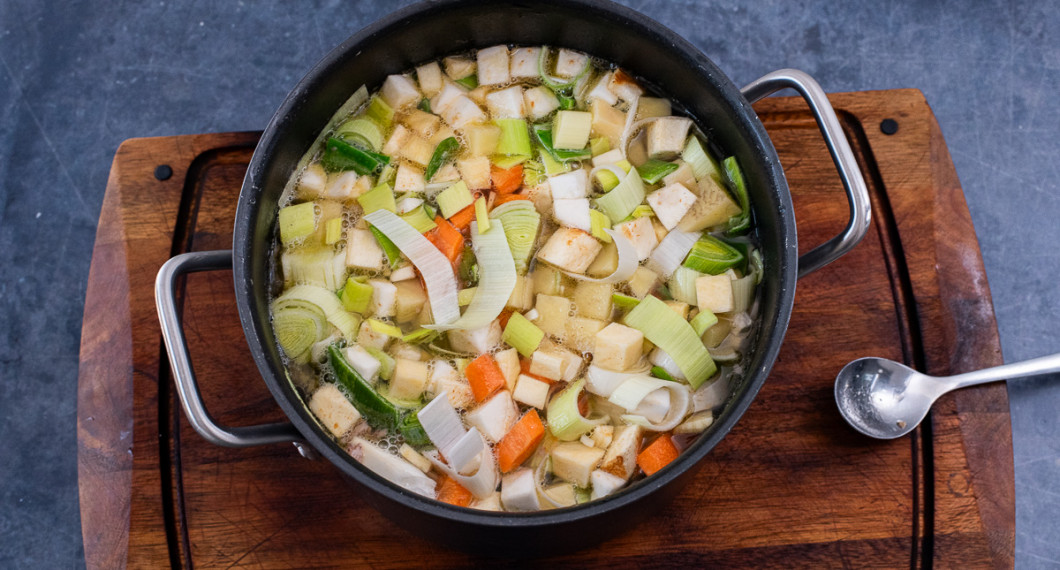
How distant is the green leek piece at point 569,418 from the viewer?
4.53 ft

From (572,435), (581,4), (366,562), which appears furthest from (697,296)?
(366,562)

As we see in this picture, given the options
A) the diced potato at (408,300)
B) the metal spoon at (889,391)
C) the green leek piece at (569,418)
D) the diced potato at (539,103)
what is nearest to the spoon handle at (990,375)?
the metal spoon at (889,391)

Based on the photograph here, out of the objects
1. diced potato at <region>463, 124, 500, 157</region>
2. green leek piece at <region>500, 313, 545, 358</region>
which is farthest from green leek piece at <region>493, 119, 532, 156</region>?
green leek piece at <region>500, 313, 545, 358</region>

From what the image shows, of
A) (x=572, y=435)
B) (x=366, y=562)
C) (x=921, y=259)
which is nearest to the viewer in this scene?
(x=572, y=435)

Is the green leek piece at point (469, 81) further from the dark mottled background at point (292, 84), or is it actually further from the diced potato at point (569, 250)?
the dark mottled background at point (292, 84)

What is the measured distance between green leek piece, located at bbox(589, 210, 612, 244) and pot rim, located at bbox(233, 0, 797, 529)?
0.98ft

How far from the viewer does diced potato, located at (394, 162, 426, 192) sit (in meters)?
1.51

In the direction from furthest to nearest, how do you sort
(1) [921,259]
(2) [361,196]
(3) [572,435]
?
(1) [921,259] → (2) [361,196] → (3) [572,435]

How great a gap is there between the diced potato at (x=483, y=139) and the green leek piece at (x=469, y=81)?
0.12 m

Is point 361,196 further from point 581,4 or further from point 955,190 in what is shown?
point 955,190

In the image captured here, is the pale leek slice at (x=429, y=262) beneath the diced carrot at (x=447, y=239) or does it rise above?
beneath

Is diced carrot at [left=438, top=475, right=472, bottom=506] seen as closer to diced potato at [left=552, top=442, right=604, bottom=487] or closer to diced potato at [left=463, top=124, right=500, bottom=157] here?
diced potato at [left=552, top=442, right=604, bottom=487]

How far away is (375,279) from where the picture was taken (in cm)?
146

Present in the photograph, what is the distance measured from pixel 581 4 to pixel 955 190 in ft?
3.17
